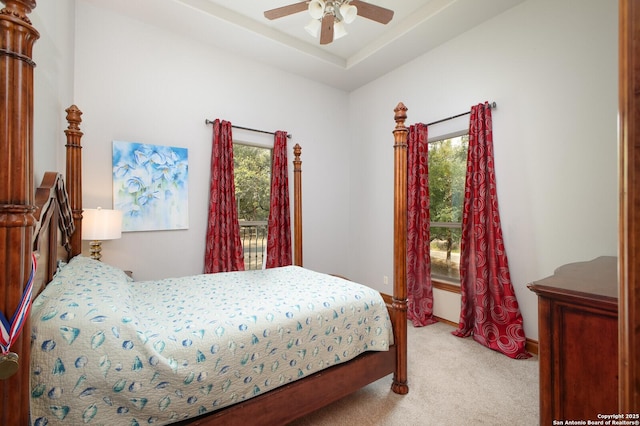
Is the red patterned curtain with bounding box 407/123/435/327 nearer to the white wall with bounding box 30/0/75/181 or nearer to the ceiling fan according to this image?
the ceiling fan

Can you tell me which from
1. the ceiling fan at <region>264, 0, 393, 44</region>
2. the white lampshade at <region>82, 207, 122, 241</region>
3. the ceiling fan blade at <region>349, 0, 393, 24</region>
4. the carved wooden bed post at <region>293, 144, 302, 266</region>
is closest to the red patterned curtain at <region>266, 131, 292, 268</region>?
the carved wooden bed post at <region>293, 144, 302, 266</region>

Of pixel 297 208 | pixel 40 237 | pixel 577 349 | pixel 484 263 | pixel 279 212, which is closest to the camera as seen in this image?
pixel 577 349

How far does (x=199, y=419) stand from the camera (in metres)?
1.24

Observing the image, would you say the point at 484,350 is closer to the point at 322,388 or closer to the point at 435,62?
the point at 322,388

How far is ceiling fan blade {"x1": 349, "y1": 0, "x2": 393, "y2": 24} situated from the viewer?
2.20 meters

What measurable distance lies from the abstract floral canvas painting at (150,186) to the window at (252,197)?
68 cm

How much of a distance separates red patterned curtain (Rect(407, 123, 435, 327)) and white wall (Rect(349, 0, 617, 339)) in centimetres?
30

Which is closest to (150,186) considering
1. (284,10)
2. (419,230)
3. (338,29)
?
(284,10)

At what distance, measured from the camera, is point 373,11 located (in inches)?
88.5

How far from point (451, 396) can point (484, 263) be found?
131 cm

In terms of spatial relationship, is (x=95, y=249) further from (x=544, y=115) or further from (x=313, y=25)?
(x=544, y=115)

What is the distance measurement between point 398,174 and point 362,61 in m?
2.38

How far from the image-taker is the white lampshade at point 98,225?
2.30 metres

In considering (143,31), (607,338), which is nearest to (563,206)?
(607,338)
